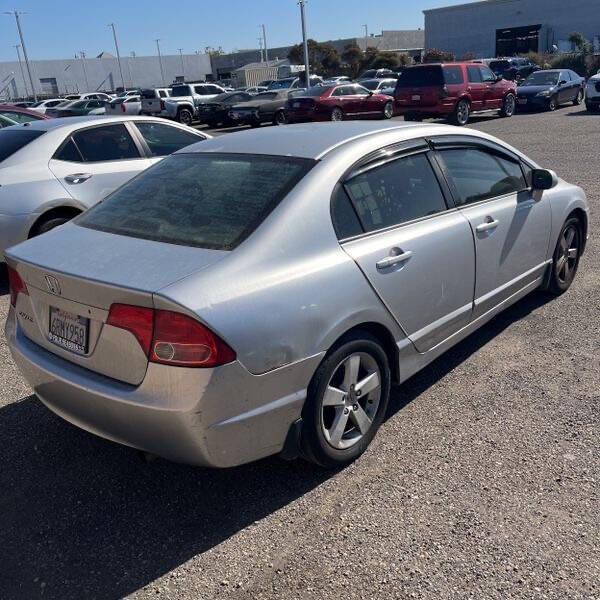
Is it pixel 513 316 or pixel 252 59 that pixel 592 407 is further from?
pixel 252 59

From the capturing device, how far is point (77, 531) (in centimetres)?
279

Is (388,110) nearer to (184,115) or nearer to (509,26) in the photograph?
(184,115)

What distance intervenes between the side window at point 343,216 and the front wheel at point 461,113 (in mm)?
17973

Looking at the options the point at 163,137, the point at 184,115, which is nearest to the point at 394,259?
the point at 163,137

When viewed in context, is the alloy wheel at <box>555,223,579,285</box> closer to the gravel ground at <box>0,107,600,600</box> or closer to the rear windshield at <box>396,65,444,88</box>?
the gravel ground at <box>0,107,600,600</box>

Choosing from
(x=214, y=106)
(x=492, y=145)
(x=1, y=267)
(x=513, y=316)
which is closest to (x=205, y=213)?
(x=492, y=145)

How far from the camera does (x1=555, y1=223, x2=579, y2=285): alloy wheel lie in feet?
16.7

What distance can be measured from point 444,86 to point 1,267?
52.6 feet

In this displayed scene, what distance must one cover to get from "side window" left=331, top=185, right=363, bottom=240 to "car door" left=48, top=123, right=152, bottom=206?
3877 mm

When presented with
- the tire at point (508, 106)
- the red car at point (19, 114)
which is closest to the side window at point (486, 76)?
the tire at point (508, 106)

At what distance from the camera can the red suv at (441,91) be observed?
1936 cm

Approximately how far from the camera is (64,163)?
6223 millimetres

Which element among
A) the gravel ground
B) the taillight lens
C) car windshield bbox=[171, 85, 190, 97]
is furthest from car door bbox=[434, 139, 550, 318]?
car windshield bbox=[171, 85, 190, 97]

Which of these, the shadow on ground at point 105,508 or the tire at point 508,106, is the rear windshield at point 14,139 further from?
the tire at point 508,106
